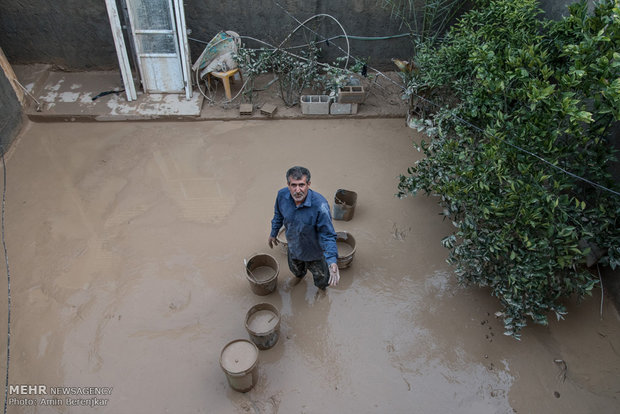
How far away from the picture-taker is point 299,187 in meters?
3.16

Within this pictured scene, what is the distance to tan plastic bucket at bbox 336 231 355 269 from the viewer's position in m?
4.22

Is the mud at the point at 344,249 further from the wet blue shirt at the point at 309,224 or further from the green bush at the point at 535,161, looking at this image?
the green bush at the point at 535,161

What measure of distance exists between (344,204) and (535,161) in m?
2.08

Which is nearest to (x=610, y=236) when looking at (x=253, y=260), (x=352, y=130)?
(x=253, y=260)

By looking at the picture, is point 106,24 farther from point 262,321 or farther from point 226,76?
point 262,321

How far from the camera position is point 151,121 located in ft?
20.9

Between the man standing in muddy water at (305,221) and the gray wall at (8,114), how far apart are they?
4550 mm

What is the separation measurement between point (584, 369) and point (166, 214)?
15.0 ft

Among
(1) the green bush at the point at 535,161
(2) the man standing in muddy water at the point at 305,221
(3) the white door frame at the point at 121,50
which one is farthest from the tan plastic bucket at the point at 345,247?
(3) the white door frame at the point at 121,50

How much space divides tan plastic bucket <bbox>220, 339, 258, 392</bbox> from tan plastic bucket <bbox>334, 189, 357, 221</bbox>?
191cm

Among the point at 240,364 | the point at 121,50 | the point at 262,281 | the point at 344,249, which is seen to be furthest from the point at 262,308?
the point at 121,50

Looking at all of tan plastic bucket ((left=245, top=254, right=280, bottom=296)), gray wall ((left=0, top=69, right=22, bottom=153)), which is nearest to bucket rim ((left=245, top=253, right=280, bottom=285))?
tan plastic bucket ((left=245, top=254, right=280, bottom=296))

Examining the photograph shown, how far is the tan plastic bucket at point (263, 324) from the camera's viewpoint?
357 cm

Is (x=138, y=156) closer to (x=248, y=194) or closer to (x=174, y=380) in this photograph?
(x=248, y=194)
